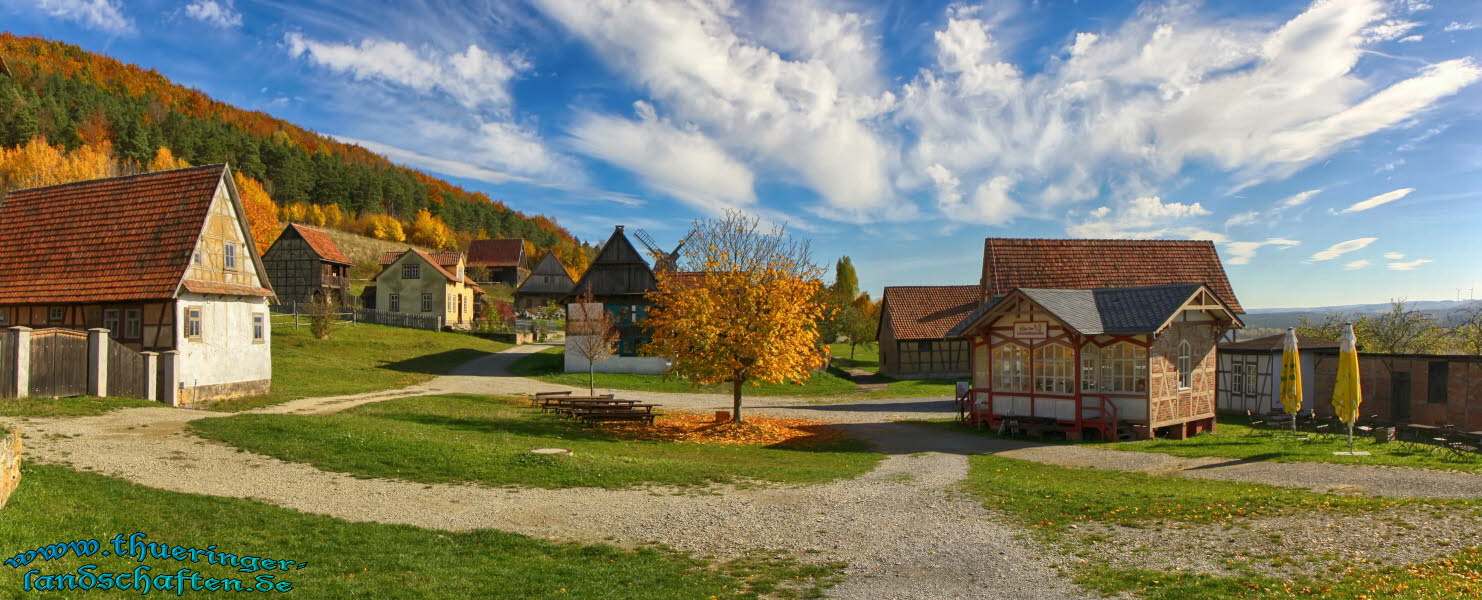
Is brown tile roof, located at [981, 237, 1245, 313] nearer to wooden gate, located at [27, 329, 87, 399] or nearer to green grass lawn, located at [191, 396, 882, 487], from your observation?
green grass lawn, located at [191, 396, 882, 487]

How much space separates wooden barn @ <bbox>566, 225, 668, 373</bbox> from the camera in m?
42.6

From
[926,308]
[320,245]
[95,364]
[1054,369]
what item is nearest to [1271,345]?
[1054,369]

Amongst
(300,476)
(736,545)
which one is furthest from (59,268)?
(736,545)

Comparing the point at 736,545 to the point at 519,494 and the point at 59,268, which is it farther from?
Result: the point at 59,268

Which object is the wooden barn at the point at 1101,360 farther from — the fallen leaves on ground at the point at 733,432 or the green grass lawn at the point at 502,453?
the green grass lawn at the point at 502,453

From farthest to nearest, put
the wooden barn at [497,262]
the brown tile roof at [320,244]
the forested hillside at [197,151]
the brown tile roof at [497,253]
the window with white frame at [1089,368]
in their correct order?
1. the brown tile roof at [497,253]
2. the wooden barn at [497,262]
3. the forested hillside at [197,151]
4. the brown tile roof at [320,244]
5. the window with white frame at [1089,368]

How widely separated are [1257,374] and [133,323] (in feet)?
131

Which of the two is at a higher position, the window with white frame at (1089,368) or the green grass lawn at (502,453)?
the window with white frame at (1089,368)

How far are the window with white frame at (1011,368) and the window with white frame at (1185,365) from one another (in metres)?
4.82

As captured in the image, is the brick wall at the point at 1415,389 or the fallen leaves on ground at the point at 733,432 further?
the brick wall at the point at 1415,389

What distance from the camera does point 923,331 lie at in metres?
47.3

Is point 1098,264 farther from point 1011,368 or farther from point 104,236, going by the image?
point 104,236

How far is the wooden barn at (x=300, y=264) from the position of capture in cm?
6725

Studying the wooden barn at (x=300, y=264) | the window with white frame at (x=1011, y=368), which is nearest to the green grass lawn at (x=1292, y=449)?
the window with white frame at (x=1011, y=368)
